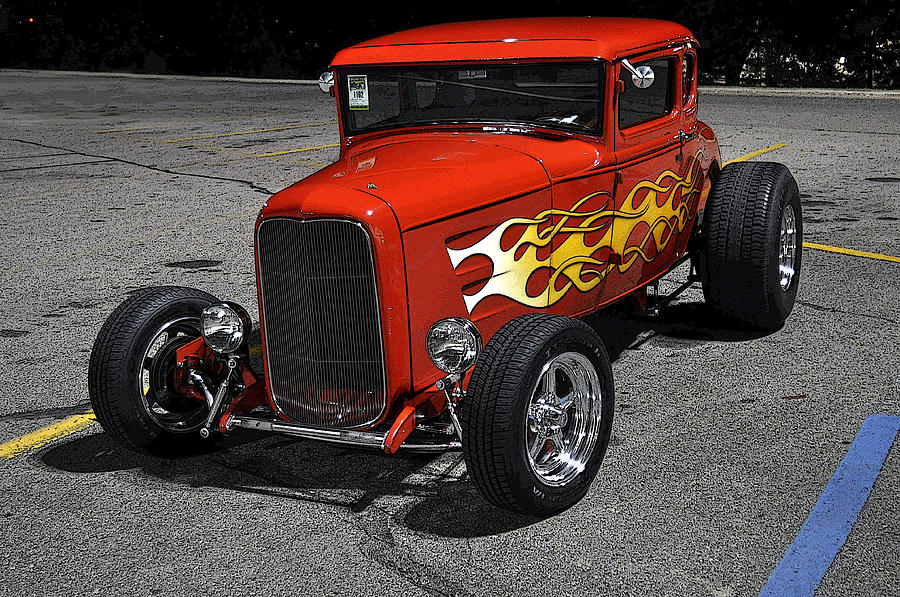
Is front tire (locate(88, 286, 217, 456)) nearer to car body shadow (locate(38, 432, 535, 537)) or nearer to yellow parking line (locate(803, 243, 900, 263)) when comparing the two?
car body shadow (locate(38, 432, 535, 537))

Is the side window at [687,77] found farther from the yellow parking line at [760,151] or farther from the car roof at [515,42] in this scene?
the yellow parking line at [760,151]

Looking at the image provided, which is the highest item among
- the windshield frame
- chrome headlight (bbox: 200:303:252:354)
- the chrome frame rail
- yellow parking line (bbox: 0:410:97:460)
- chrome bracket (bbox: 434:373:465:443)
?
the windshield frame

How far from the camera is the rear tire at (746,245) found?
577 cm

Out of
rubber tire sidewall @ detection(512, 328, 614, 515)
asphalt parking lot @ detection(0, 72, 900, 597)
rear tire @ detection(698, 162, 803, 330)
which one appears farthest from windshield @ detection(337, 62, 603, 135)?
asphalt parking lot @ detection(0, 72, 900, 597)

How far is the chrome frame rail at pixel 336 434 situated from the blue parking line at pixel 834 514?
1.28 meters

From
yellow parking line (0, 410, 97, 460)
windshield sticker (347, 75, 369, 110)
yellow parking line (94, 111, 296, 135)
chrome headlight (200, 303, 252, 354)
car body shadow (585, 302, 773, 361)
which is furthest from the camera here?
yellow parking line (94, 111, 296, 135)

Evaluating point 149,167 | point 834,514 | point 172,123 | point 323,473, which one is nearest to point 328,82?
point 323,473

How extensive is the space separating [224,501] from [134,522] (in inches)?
14.6

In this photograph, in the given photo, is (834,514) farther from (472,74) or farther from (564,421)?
(472,74)

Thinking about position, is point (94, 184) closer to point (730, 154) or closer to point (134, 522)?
point (730, 154)

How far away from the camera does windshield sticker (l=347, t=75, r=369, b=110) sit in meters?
5.38

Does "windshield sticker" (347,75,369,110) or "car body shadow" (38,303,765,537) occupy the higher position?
"windshield sticker" (347,75,369,110)

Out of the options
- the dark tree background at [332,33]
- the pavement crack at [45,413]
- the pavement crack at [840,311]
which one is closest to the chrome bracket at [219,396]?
the pavement crack at [45,413]

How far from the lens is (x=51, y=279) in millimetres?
7809
